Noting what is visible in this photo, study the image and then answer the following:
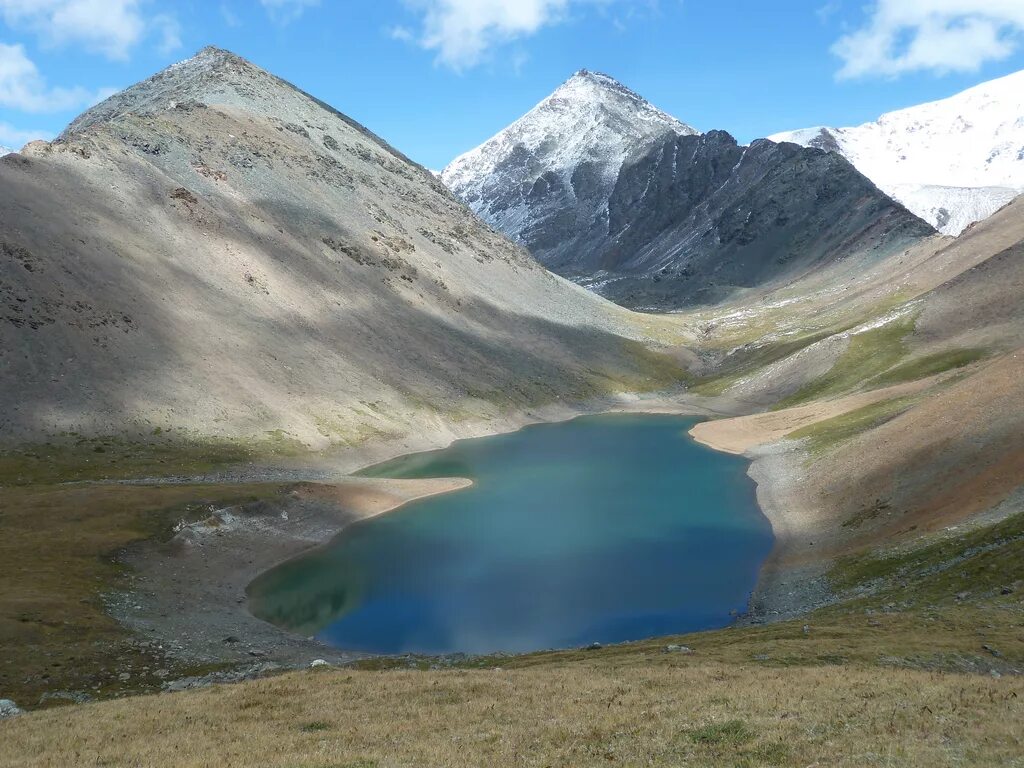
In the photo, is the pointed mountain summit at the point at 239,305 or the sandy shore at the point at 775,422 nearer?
the pointed mountain summit at the point at 239,305

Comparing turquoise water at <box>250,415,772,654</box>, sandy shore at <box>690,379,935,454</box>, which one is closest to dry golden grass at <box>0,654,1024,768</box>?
turquoise water at <box>250,415,772,654</box>

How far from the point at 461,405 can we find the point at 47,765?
359 ft

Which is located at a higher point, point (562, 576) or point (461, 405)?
point (461, 405)

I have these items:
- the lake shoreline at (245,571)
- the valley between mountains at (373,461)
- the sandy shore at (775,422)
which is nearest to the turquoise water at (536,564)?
the lake shoreline at (245,571)

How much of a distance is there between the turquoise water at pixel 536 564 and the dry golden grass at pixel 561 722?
819 inches

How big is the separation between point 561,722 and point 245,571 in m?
47.4

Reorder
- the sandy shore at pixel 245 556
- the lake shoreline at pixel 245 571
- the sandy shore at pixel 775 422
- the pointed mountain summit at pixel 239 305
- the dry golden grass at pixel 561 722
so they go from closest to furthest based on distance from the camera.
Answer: the dry golden grass at pixel 561 722 → the lake shoreline at pixel 245 571 → the sandy shore at pixel 245 556 → the pointed mountain summit at pixel 239 305 → the sandy shore at pixel 775 422

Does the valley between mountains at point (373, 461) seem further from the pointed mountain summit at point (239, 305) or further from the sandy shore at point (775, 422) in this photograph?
the sandy shore at point (775, 422)

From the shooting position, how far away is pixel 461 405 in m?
132

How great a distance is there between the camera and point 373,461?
4112 inches

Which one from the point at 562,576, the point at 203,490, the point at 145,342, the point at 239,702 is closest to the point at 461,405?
the point at 145,342

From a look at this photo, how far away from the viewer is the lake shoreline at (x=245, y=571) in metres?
48.9

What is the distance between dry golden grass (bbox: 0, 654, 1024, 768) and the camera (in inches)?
779

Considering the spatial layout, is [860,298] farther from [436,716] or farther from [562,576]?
[436,716]
